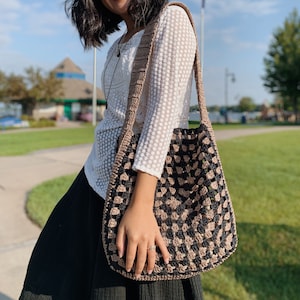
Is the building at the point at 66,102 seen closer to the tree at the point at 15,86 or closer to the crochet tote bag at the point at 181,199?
the tree at the point at 15,86

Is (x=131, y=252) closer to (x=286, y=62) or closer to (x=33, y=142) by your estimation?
(x=33, y=142)

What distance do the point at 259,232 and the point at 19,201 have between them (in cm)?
284

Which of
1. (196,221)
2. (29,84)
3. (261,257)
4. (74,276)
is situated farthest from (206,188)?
(29,84)

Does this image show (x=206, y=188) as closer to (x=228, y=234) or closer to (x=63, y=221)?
(x=228, y=234)

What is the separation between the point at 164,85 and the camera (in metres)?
1.02

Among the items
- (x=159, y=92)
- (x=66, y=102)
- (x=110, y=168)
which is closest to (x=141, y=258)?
(x=110, y=168)

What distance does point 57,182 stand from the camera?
575 centimetres

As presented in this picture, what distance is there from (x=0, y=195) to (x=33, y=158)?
349 cm

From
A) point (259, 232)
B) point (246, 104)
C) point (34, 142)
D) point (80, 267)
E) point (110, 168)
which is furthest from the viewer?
point (246, 104)

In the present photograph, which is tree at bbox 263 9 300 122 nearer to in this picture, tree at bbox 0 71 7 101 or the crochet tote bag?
tree at bbox 0 71 7 101

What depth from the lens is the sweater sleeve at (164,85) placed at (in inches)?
39.4

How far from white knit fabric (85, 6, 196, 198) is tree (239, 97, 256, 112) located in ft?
175

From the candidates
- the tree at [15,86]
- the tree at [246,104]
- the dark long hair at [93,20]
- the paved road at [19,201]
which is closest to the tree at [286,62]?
the tree at [246,104]

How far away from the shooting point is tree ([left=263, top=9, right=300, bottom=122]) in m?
34.2
